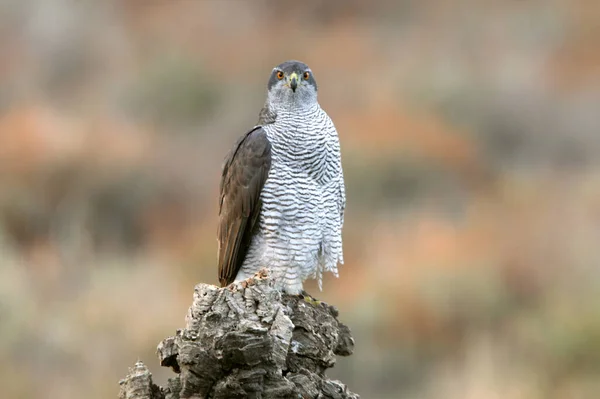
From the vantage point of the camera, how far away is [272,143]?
5.30 m

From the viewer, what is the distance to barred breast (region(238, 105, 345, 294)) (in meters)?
5.21

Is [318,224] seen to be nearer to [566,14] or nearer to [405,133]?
[405,133]

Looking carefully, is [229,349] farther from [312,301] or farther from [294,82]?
[294,82]

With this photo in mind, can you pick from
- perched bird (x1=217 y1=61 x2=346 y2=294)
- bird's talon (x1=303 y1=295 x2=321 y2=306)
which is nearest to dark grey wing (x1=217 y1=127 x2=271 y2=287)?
perched bird (x1=217 y1=61 x2=346 y2=294)

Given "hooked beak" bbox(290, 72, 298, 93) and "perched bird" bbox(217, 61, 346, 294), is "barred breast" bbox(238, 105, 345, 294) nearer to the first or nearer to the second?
"perched bird" bbox(217, 61, 346, 294)

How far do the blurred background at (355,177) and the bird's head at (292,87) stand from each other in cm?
427

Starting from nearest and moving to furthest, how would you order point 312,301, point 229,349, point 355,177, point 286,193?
point 229,349 → point 312,301 → point 286,193 → point 355,177

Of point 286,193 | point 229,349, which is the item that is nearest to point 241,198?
point 286,193

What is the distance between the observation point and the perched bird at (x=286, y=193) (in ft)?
17.1

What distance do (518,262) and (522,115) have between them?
160 inches

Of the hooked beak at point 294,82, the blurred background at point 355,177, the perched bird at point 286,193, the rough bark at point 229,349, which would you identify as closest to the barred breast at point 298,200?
the perched bird at point 286,193

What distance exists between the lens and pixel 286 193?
5211 millimetres

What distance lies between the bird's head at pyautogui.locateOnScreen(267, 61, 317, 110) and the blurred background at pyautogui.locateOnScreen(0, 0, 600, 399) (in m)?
4.27

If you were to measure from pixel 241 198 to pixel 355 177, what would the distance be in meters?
7.59
